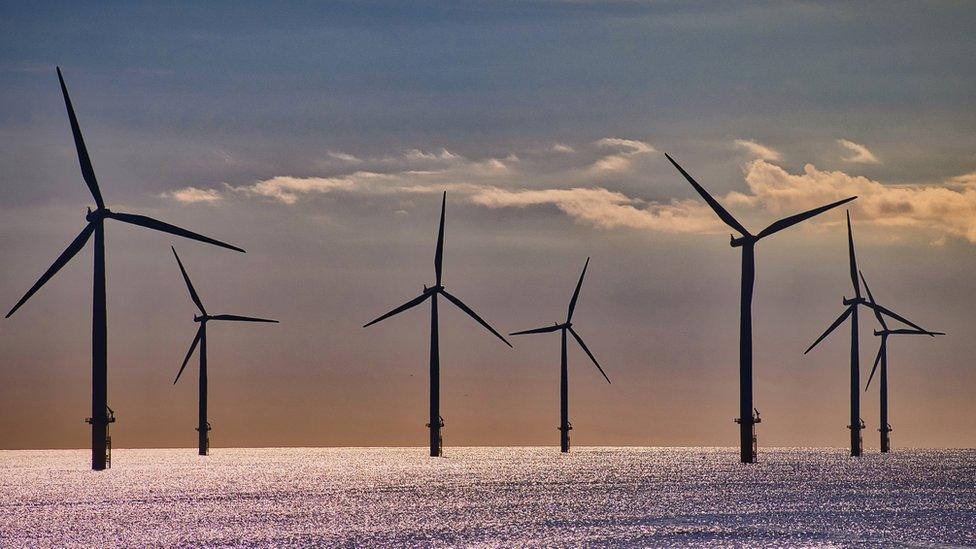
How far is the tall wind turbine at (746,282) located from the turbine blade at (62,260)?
48.8 meters

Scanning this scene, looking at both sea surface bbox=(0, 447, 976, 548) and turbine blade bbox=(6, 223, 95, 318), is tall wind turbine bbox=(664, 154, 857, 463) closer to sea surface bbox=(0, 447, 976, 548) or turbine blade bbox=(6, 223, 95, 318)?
sea surface bbox=(0, 447, 976, 548)

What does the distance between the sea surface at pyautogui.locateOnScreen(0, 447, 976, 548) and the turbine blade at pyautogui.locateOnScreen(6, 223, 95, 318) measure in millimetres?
13655

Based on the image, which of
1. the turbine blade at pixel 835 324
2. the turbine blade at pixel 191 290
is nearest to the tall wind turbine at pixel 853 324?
the turbine blade at pixel 835 324

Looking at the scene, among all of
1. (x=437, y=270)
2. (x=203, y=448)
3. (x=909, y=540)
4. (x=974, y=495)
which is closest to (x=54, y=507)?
(x=909, y=540)

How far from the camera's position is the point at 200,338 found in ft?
555

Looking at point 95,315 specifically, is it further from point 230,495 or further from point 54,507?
point 54,507

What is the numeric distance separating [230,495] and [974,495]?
48.5 m

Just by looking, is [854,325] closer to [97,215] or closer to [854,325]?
[854,325]

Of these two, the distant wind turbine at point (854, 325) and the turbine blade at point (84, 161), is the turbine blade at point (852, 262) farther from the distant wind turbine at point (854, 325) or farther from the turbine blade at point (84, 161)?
the turbine blade at point (84, 161)

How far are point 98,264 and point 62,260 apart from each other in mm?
3292

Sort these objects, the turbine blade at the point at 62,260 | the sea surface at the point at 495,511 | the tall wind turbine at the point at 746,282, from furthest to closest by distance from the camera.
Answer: the tall wind turbine at the point at 746,282
the turbine blade at the point at 62,260
the sea surface at the point at 495,511

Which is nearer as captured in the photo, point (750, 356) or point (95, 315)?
point (95, 315)

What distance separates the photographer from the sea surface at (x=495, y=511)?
5925 cm

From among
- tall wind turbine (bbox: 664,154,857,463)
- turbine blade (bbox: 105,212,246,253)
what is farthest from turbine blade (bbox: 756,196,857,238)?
turbine blade (bbox: 105,212,246,253)
